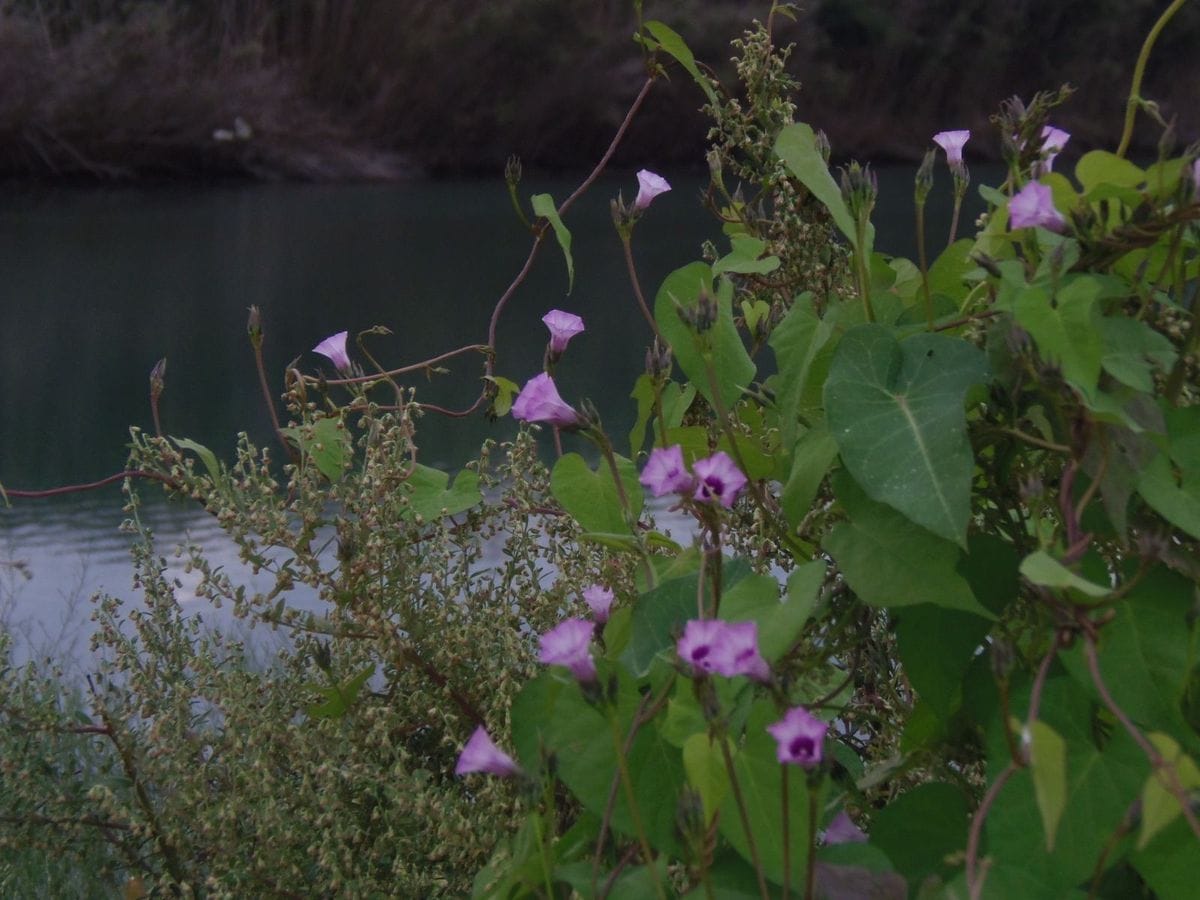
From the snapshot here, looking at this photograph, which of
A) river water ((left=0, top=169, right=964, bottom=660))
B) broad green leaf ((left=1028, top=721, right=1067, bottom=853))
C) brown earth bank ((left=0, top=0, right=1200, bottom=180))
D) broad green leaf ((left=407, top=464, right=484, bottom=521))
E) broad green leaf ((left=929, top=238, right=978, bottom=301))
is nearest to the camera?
broad green leaf ((left=1028, top=721, right=1067, bottom=853))

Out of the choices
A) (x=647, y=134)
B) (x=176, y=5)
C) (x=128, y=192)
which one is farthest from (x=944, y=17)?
(x=128, y=192)

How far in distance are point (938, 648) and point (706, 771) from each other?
104mm

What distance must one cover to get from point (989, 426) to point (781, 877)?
5.7 inches

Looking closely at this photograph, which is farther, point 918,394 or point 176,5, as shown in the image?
point 176,5

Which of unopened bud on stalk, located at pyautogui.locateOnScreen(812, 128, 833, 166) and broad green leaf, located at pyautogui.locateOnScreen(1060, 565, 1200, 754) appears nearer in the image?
broad green leaf, located at pyautogui.locateOnScreen(1060, 565, 1200, 754)

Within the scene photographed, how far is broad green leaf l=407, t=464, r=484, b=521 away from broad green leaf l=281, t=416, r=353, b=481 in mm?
34

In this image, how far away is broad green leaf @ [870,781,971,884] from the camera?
37 centimetres

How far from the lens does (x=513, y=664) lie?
59 centimetres

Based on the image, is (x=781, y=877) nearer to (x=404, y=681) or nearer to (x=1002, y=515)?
(x=1002, y=515)

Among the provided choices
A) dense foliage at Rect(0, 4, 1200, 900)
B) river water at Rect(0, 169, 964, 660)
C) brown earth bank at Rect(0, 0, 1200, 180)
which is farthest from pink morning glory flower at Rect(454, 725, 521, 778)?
brown earth bank at Rect(0, 0, 1200, 180)

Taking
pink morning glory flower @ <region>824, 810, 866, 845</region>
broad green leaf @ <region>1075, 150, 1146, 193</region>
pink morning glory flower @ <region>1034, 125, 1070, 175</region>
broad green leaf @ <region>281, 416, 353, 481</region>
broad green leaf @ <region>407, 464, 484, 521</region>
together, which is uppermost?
broad green leaf @ <region>1075, 150, 1146, 193</region>

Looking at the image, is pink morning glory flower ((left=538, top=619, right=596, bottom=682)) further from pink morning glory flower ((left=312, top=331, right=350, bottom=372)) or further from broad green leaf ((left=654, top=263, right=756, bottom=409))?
Result: pink morning glory flower ((left=312, top=331, right=350, bottom=372))

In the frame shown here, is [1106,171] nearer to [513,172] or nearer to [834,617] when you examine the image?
[834,617]

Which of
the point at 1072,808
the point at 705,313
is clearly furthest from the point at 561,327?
the point at 1072,808
